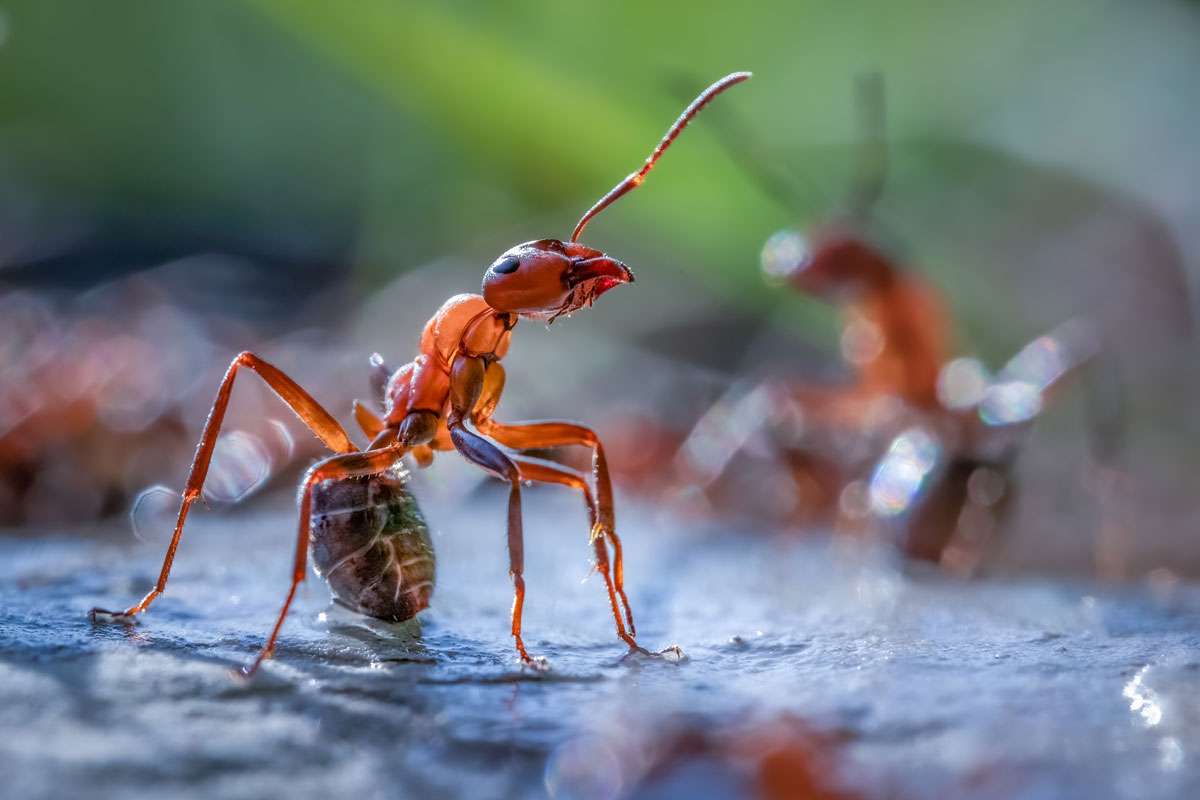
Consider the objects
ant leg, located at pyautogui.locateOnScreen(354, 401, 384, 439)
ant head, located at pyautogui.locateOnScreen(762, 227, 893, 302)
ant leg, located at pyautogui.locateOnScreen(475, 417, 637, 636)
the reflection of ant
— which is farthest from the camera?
ant head, located at pyautogui.locateOnScreen(762, 227, 893, 302)

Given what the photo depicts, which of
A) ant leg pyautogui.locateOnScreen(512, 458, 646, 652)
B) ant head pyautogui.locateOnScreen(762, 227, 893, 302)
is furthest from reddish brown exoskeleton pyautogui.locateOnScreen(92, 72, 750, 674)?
ant head pyautogui.locateOnScreen(762, 227, 893, 302)

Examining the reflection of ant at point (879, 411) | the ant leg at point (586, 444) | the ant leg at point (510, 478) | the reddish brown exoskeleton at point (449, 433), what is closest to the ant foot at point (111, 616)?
the reddish brown exoskeleton at point (449, 433)

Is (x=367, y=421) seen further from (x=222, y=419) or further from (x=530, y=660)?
(x=530, y=660)

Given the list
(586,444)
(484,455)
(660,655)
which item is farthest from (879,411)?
(660,655)

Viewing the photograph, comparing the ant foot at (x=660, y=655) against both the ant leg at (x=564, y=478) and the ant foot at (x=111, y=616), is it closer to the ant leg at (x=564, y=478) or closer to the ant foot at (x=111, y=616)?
the ant leg at (x=564, y=478)

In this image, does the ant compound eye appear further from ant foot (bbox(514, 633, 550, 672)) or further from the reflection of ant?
the reflection of ant

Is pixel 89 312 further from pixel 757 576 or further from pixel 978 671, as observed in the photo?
pixel 978 671
